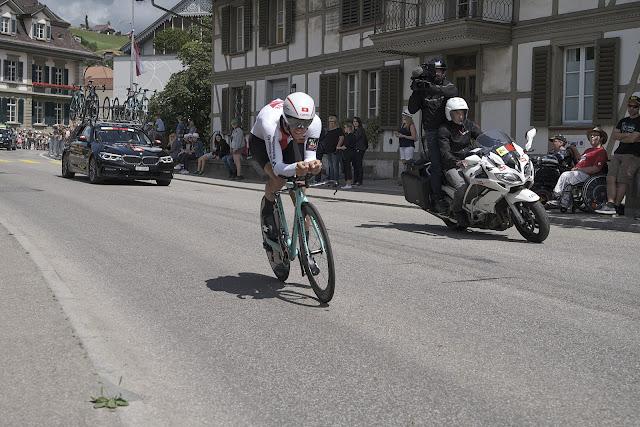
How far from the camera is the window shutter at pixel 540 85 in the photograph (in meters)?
20.0

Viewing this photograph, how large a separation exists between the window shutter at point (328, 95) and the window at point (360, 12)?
6.02ft

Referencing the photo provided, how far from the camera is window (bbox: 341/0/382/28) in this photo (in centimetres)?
2571

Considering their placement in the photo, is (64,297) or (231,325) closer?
(231,325)

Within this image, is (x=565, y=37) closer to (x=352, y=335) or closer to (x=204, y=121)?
(x=352, y=335)

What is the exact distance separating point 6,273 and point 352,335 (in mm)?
3806

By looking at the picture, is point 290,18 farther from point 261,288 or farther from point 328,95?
point 261,288

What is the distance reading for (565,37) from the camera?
1961 centimetres

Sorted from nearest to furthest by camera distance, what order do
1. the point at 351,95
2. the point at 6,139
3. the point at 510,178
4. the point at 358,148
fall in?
the point at 510,178 → the point at 358,148 → the point at 351,95 → the point at 6,139

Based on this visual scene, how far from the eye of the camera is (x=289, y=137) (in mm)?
6859

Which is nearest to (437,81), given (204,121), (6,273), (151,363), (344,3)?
(6,273)

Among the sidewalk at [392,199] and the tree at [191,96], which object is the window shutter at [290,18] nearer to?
the sidewalk at [392,199]

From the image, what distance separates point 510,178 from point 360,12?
17175 mm

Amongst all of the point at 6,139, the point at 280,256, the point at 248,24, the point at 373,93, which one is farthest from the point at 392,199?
the point at 6,139

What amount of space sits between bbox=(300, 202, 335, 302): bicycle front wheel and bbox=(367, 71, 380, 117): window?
2027 cm
